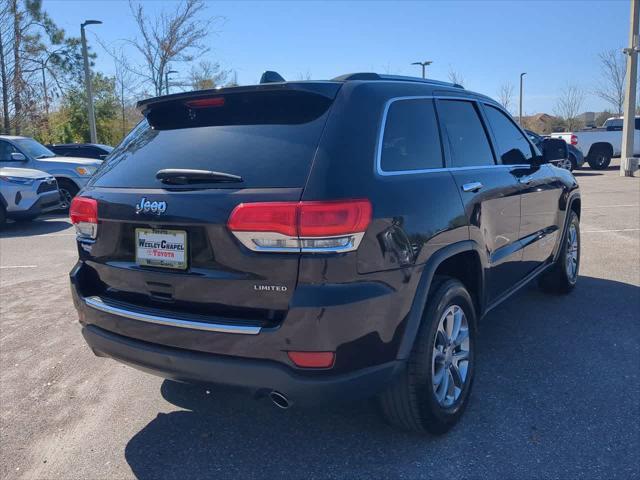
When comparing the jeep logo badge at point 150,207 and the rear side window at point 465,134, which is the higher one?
the rear side window at point 465,134

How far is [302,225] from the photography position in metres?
2.37

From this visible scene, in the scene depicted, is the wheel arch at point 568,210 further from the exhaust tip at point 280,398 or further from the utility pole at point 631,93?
the utility pole at point 631,93

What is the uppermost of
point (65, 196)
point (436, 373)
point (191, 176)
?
point (191, 176)

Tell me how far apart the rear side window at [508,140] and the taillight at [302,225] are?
7.07ft

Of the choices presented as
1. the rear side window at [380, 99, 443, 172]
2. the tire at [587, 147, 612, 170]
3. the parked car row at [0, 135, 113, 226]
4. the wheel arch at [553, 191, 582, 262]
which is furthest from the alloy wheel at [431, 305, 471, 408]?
the tire at [587, 147, 612, 170]

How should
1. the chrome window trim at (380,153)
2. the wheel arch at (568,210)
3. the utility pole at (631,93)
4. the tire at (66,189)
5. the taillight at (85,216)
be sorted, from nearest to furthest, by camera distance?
the chrome window trim at (380,153) → the taillight at (85,216) → the wheel arch at (568,210) → the tire at (66,189) → the utility pole at (631,93)

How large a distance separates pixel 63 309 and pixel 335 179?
4.02 metres

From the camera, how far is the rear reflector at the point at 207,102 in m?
2.88

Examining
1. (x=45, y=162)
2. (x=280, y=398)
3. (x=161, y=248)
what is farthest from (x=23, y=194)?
(x=280, y=398)

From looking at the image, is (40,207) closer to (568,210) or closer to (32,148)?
(32,148)

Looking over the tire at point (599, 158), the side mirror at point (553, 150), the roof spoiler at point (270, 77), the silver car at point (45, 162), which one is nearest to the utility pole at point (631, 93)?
the tire at point (599, 158)

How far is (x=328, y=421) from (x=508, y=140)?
258cm

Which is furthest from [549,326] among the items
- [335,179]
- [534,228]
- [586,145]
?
[586,145]

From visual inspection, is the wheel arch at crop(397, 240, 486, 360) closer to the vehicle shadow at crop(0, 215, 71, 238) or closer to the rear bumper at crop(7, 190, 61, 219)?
the vehicle shadow at crop(0, 215, 71, 238)
